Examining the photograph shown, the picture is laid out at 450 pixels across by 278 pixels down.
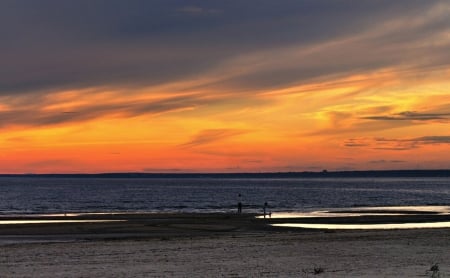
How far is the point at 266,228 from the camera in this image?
148ft

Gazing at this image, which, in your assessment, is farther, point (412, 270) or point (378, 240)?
point (378, 240)

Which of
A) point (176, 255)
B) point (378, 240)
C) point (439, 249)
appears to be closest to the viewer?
point (176, 255)

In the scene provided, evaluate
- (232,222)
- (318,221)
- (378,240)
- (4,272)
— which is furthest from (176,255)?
(318,221)

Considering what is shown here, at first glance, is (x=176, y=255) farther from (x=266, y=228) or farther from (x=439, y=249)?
(x=266, y=228)

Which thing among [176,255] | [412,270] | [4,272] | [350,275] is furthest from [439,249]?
[4,272]

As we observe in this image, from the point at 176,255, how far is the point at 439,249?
11073mm

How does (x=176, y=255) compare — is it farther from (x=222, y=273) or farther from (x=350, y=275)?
(x=350, y=275)

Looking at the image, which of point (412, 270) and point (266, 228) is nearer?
point (412, 270)

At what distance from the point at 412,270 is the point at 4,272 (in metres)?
13.0

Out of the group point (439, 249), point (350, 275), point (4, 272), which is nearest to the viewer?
point (350, 275)

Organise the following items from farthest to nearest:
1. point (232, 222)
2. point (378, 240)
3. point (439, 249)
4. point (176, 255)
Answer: point (232, 222) → point (378, 240) → point (439, 249) → point (176, 255)

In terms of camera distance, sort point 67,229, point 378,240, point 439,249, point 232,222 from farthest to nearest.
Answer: point 232,222 < point 67,229 < point 378,240 < point 439,249

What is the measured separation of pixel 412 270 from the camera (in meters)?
19.4

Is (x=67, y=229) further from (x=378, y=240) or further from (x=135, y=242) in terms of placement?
(x=378, y=240)
